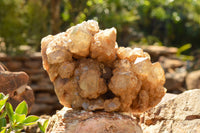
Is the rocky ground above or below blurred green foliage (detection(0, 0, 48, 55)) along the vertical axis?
below

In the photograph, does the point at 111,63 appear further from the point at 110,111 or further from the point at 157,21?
the point at 157,21

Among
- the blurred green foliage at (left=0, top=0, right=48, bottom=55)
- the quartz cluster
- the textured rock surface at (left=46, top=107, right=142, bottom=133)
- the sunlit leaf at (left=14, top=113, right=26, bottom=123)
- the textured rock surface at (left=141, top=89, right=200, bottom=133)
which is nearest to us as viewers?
the sunlit leaf at (left=14, top=113, right=26, bottom=123)

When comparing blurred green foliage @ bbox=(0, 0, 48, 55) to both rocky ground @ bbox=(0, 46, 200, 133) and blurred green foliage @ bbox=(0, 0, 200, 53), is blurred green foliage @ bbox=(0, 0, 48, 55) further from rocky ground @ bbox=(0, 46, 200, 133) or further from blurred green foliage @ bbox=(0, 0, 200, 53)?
rocky ground @ bbox=(0, 46, 200, 133)

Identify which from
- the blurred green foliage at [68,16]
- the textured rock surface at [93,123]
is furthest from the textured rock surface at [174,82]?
the textured rock surface at [93,123]

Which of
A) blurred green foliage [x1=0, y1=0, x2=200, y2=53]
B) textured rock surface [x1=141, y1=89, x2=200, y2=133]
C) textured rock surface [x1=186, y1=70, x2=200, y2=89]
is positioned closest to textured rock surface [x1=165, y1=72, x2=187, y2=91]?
textured rock surface [x1=186, y1=70, x2=200, y2=89]

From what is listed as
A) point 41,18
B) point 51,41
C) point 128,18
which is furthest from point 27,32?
point 51,41

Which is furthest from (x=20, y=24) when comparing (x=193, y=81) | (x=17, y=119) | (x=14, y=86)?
(x=17, y=119)
